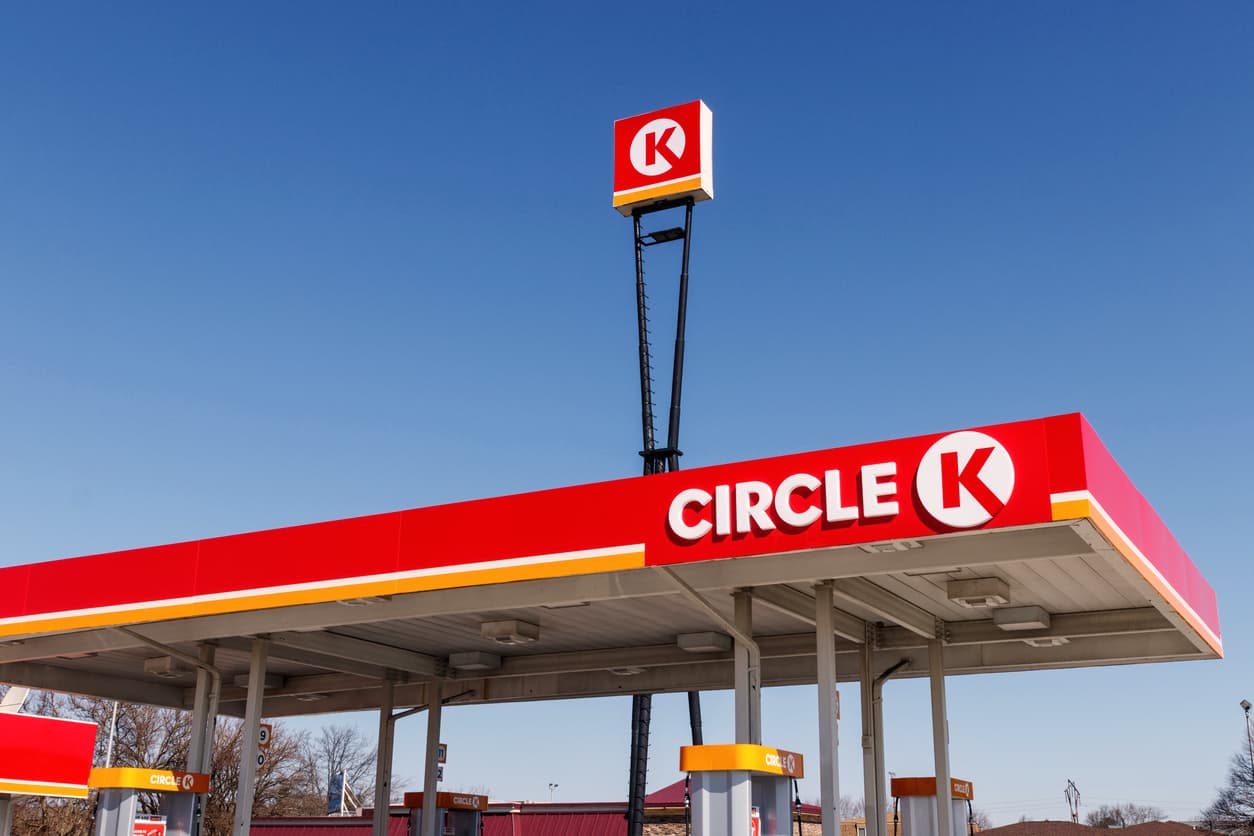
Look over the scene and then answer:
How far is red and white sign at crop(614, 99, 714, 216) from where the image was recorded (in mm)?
27562

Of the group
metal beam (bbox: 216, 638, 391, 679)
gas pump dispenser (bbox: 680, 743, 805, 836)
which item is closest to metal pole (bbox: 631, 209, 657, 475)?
metal beam (bbox: 216, 638, 391, 679)

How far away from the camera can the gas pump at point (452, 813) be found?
85.0 ft

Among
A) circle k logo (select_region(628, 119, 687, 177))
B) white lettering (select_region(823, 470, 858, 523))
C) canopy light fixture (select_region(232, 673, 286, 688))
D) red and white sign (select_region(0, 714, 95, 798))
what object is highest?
circle k logo (select_region(628, 119, 687, 177))

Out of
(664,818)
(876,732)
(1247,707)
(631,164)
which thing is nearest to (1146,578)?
(876,732)

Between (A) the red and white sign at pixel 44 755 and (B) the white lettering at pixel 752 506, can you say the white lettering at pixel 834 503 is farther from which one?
(A) the red and white sign at pixel 44 755

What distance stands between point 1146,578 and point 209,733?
50.5 feet

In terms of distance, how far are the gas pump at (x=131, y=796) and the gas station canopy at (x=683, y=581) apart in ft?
6.36

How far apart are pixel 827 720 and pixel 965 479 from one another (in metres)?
4.03

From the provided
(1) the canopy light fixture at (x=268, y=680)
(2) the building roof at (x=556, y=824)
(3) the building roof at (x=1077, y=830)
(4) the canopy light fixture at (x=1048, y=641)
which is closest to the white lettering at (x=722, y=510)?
(4) the canopy light fixture at (x=1048, y=641)

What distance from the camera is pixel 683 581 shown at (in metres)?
14.4

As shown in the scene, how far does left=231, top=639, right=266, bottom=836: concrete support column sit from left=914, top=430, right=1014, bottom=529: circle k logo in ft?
38.4

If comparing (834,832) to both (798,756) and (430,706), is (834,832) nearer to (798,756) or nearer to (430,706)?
(798,756)

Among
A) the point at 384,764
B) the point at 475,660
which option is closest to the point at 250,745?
the point at 475,660

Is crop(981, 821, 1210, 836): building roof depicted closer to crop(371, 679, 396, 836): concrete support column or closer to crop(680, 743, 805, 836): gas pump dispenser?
crop(371, 679, 396, 836): concrete support column
